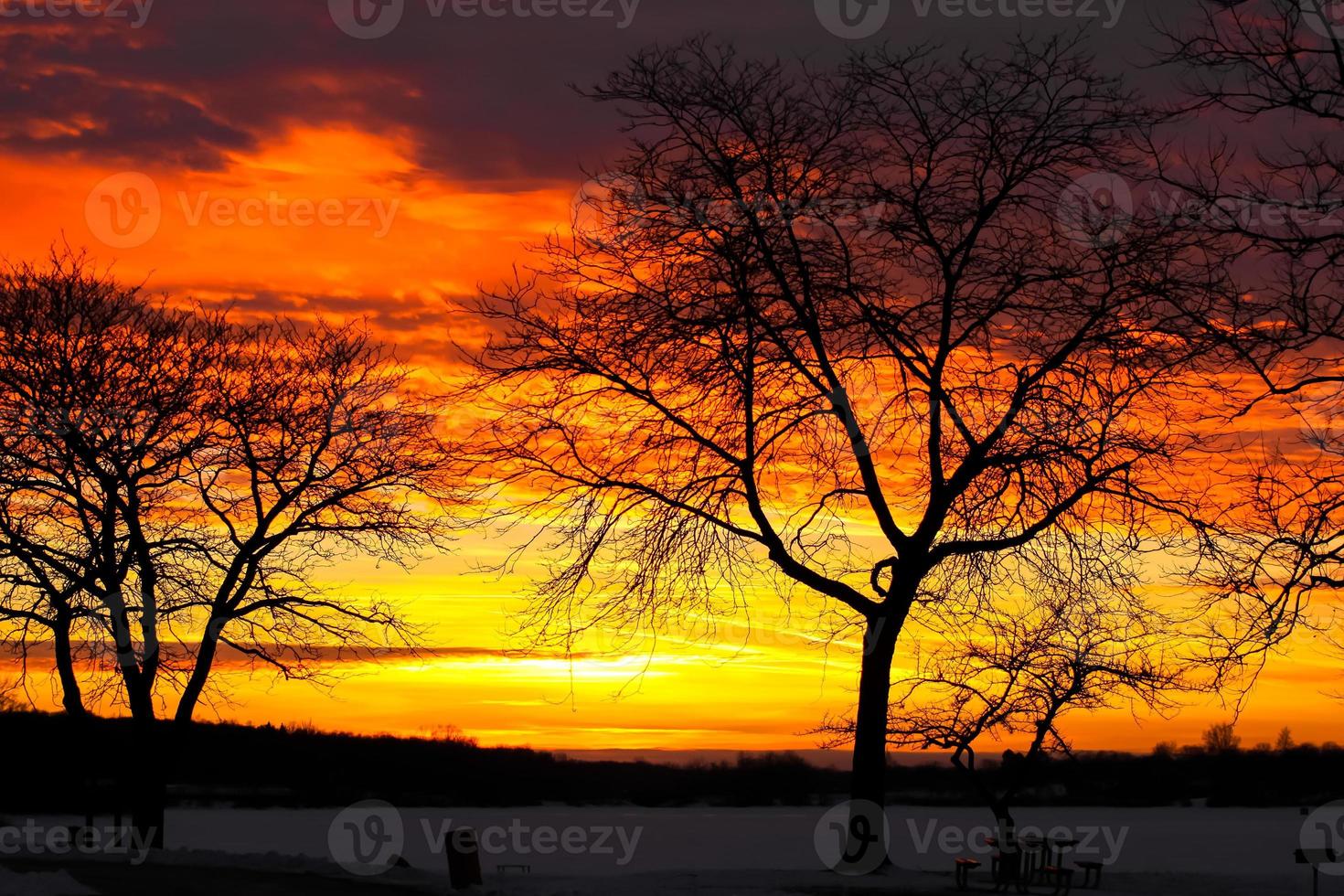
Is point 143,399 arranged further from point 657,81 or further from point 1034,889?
point 1034,889

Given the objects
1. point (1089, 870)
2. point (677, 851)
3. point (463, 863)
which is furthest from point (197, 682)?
point (677, 851)

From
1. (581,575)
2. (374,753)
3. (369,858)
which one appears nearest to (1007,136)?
(581,575)

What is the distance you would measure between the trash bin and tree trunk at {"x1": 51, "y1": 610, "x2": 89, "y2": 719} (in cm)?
1167

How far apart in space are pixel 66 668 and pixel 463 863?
40.5 ft

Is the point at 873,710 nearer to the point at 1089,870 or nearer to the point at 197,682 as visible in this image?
the point at 1089,870

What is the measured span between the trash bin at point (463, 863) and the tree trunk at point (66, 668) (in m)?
11.7

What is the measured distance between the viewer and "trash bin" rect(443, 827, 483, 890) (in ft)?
65.6

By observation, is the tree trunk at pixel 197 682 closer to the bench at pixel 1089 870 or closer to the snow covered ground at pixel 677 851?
the snow covered ground at pixel 677 851

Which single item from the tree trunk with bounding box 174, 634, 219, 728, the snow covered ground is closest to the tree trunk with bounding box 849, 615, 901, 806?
the snow covered ground

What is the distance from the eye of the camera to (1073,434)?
2150 cm

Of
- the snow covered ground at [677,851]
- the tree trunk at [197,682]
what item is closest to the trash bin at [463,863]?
the snow covered ground at [677,851]

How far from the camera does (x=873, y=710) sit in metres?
21.6

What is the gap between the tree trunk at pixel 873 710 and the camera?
70.5 ft

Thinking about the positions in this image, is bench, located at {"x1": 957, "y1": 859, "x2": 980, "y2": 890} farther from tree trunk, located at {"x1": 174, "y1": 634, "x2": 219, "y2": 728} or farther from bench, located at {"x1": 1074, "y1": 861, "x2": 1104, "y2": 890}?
tree trunk, located at {"x1": 174, "y1": 634, "x2": 219, "y2": 728}
